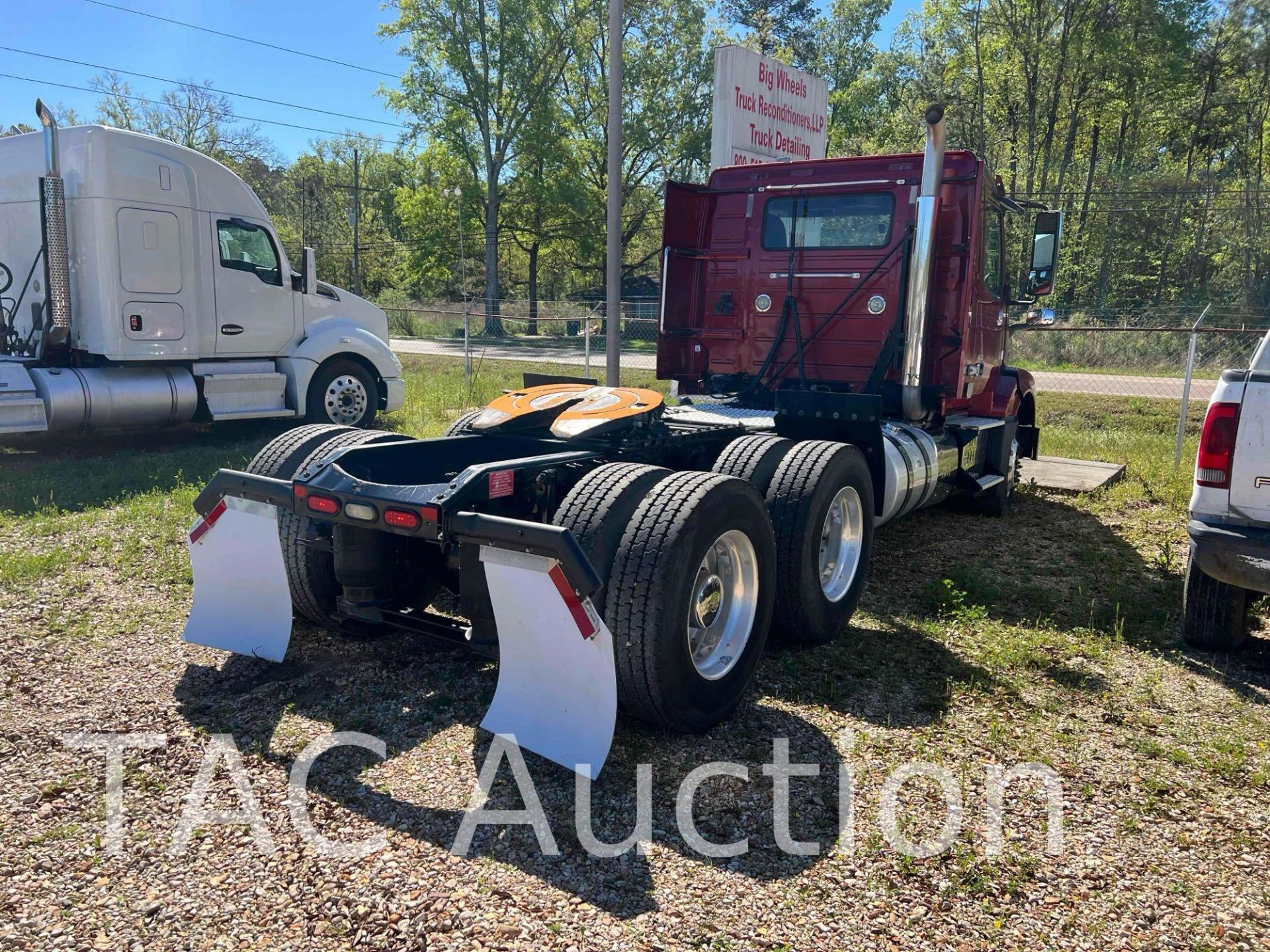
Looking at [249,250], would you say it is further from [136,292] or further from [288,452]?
[288,452]

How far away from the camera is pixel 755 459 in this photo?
4906 mm

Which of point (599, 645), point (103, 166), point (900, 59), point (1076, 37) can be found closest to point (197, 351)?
point (103, 166)

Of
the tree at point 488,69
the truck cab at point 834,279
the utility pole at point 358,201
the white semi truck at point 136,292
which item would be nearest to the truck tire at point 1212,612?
the truck cab at point 834,279

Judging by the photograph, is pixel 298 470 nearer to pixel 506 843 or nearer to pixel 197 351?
pixel 506 843

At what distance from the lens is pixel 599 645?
10.6ft

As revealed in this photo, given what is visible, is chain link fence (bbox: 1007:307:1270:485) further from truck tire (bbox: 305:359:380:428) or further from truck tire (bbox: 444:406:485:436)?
truck tire (bbox: 305:359:380:428)

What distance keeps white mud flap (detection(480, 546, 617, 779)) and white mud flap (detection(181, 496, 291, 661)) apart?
1190 mm

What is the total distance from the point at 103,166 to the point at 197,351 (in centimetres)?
210

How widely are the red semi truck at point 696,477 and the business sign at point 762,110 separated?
2556 millimetres

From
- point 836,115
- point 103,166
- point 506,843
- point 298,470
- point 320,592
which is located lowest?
point 506,843

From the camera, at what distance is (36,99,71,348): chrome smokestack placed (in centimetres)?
952

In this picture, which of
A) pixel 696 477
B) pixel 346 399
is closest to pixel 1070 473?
pixel 696 477

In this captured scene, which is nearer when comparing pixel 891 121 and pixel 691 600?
pixel 691 600

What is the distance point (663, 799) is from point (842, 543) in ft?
7.85
